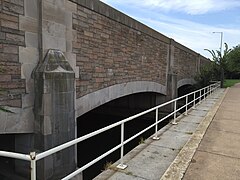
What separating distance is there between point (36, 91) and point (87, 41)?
8.18 feet

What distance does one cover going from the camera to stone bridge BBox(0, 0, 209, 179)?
4.73 metres

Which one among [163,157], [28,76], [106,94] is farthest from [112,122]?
[163,157]

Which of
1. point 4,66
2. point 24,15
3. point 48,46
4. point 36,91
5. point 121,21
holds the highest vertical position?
point 121,21

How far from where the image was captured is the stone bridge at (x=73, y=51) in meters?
4.73

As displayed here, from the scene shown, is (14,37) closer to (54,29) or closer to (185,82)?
(54,29)

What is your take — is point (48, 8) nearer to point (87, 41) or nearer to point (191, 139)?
point (87, 41)

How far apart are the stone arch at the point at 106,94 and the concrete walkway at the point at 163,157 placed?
2.13m

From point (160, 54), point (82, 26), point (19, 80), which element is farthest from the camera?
point (160, 54)

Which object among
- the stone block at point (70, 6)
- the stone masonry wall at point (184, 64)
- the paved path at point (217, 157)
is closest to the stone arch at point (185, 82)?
the stone masonry wall at point (184, 64)

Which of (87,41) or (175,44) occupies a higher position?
(175,44)

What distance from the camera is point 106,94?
26.5 feet

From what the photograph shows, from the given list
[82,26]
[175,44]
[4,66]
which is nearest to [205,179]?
[4,66]

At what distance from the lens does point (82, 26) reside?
6.73 m

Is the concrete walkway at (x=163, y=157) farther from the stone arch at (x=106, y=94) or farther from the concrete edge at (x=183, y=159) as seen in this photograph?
the stone arch at (x=106, y=94)
